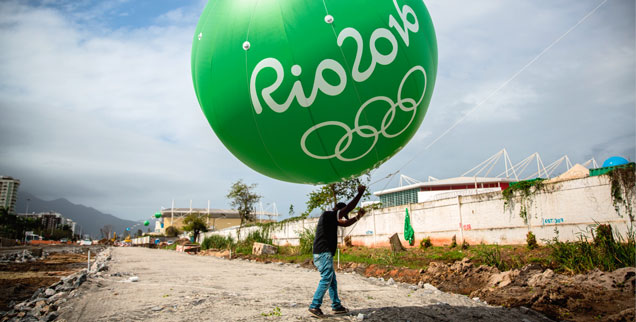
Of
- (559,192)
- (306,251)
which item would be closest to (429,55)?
(559,192)

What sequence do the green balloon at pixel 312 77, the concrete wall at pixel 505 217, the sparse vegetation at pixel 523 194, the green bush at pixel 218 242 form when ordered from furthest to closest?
the green bush at pixel 218 242 < the sparse vegetation at pixel 523 194 < the concrete wall at pixel 505 217 < the green balloon at pixel 312 77

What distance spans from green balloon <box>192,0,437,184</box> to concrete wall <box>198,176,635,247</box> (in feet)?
35.2

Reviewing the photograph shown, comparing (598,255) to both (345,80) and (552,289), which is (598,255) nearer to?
(552,289)

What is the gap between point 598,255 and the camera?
869 centimetres

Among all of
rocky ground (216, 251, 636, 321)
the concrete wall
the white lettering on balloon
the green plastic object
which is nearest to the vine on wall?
the concrete wall

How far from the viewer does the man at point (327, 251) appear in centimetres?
562

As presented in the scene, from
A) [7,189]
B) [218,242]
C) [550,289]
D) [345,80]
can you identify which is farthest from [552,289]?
[7,189]

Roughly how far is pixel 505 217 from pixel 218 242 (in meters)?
32.3

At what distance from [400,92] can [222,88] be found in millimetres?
1712

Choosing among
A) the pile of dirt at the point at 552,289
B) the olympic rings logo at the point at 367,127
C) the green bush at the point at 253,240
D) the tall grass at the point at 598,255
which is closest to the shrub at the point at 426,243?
the pile of dirt at the point at 552,289

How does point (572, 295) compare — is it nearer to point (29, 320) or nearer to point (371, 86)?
point (371, 86)

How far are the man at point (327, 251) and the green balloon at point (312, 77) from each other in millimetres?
1995

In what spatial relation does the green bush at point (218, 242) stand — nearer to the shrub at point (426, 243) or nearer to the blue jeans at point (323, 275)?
the shrub at point (426, 243)

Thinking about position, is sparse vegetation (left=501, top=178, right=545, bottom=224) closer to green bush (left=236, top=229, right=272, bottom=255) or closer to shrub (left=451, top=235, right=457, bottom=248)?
shrub (left=451, top=235, right=457, bottom=248)
